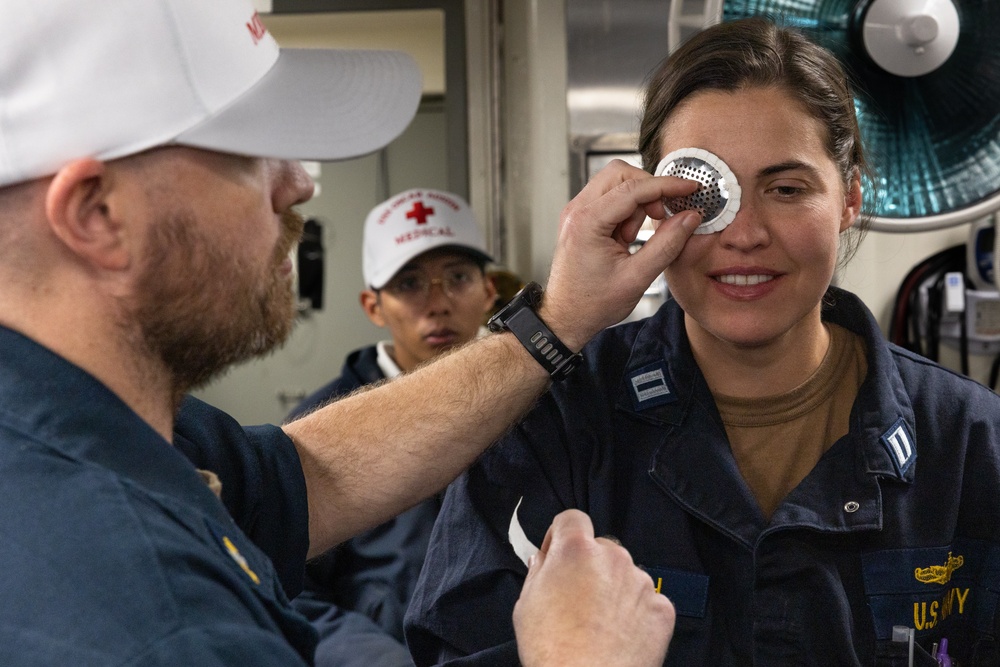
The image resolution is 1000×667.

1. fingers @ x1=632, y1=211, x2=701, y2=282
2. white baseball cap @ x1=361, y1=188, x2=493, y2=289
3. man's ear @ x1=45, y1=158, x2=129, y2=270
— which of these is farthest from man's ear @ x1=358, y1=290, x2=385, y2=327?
man's ear @ x1=45, y1=158, x2=129, y2=270

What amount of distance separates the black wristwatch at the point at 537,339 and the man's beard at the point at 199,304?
1.44 ft

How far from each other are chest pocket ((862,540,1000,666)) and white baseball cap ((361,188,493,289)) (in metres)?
1.86

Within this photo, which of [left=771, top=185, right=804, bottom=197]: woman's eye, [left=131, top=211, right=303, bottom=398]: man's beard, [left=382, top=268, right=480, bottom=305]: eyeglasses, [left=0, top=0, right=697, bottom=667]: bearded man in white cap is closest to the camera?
[left=0, top=0, right=697, bottom=667]: bearded man in white cap

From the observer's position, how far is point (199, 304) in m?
0.97

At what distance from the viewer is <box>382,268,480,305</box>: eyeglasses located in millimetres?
2939

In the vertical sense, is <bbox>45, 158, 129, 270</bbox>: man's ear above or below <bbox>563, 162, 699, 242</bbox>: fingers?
above

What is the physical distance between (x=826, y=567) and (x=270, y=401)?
4026mm

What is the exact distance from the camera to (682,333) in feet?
5.00

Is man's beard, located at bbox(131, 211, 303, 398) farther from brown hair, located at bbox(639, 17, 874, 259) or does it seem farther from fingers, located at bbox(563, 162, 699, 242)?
brown hair, located at bbox(639, 17, 874, 259)

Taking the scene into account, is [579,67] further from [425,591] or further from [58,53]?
[58,53]

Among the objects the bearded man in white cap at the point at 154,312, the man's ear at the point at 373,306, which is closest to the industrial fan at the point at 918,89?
the bearded man in white cap at the point at 154,312

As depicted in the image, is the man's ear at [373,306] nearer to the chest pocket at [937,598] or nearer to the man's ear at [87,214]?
the chest pocket at [937,598]

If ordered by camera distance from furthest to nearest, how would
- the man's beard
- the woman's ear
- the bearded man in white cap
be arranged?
1. the woman's ear
2. the man's beard
3. the bearded man in white cap

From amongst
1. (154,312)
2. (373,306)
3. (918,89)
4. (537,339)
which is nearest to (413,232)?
(373,306)
